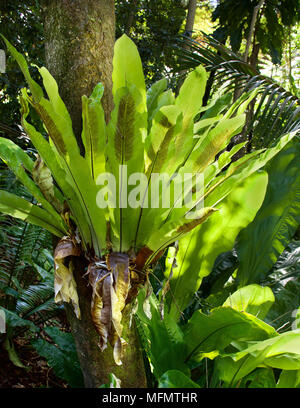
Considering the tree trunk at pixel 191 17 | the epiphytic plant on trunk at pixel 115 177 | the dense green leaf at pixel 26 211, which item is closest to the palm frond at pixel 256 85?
the epiphytic plant on trunk at pixel 115 177

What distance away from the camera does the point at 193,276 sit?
1.05 m

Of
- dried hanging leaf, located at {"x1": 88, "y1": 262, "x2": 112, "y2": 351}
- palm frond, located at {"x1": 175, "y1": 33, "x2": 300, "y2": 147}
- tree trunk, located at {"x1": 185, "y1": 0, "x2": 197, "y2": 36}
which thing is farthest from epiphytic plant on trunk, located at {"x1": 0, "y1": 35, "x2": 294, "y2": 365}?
tree trunk, located at {"x1": 185, "y1": 0, "x2": 197, "y2": 36}

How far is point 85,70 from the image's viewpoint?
0.84 m

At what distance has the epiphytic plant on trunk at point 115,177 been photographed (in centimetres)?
68

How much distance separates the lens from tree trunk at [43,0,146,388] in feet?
2.64

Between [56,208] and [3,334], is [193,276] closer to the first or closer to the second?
[56,208]

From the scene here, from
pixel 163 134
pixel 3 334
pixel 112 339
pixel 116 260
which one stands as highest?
pixel 163 134

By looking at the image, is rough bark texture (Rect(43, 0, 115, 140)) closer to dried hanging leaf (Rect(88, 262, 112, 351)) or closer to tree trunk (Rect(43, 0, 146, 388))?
tree trunk (Rect(43, 0, 146, 388))

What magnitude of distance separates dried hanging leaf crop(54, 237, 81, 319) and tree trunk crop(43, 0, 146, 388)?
80 mm

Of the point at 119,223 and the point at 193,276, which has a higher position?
the point at 119,223

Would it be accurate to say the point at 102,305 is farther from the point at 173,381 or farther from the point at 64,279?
the point at 173,381

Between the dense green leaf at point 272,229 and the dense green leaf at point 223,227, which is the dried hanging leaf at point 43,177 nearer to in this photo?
the dense green leaf at point 223,227
